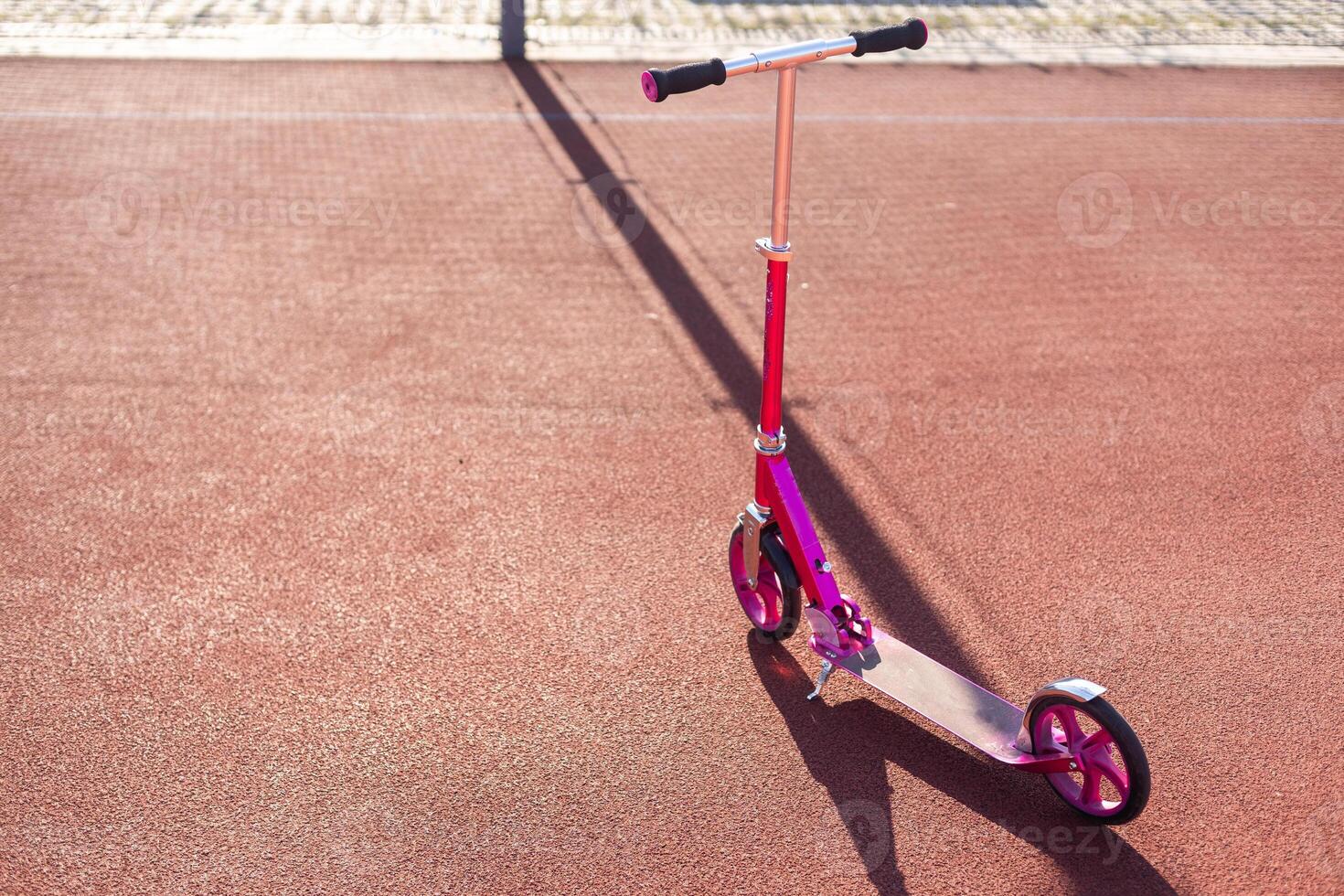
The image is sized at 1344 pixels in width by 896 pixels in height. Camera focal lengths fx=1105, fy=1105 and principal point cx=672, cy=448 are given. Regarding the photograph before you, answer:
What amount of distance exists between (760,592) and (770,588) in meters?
0.08

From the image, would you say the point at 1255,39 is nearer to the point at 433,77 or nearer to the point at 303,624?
the point at 433,77

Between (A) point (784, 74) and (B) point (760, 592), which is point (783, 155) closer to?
(A) point (784, 74)

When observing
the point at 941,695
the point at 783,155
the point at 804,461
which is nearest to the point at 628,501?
the point at 804,461

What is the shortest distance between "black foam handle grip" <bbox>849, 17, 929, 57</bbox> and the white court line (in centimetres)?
675

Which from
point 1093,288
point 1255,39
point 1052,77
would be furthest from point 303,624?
point 1255,39

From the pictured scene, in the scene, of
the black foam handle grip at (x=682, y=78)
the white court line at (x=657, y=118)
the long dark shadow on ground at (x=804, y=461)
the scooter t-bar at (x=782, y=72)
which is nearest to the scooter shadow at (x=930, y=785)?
the long dark shadow on ground at (x=804, y=461)

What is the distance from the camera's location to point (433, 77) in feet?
36.6

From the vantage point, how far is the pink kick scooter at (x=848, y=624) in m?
3.44

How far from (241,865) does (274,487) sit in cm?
219

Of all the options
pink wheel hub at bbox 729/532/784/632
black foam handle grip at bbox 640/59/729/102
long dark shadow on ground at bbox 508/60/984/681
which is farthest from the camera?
long dark shadow on ground at bbox 508/60/984/681

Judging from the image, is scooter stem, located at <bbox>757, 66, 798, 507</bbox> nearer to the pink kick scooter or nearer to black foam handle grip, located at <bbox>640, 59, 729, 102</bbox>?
the pink kick scooter

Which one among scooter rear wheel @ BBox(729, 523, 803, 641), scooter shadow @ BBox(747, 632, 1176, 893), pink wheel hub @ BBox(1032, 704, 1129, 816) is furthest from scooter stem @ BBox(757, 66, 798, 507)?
pink wheel hub @ BBox(1032, 704, 1129, 816)

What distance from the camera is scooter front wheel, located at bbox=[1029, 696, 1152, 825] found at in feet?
11.3

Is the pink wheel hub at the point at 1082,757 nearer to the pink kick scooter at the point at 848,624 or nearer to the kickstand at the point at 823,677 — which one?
the pink kick scooter at the point at 848,624
